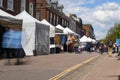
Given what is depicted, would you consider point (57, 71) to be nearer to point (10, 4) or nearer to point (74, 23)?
point (10, 4)

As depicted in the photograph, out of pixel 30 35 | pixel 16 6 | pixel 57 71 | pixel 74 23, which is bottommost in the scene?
pixel 57 71

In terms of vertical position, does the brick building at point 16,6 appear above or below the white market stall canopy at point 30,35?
above

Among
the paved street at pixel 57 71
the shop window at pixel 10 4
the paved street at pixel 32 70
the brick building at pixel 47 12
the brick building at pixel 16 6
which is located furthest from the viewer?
the brick building at pixel 47 12

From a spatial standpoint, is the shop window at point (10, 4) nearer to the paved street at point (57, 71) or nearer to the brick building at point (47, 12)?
the paved street at point (57, 71)

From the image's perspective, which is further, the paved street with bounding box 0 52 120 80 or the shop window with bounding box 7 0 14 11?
the shop window with bounding box 7 0 14 11

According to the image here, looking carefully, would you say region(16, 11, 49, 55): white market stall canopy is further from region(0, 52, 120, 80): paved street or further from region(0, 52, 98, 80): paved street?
region(0, 52, 120, 80): paved street

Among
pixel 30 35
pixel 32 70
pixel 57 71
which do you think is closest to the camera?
pixel 57 71

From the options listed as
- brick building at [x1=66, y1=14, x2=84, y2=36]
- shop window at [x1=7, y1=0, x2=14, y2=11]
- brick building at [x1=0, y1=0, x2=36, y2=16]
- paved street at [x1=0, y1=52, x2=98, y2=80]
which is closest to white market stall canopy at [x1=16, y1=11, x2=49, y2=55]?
brick building at [x1=0, y1=0, x2=36, y2=16]

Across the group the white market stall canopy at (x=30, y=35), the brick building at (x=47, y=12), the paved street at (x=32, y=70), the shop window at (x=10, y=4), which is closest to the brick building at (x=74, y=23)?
the brick building at (x=47, y=12)

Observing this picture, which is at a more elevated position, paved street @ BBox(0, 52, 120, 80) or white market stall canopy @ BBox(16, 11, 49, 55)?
white market stall canopy @ BBox(16, 11, 49, 55)

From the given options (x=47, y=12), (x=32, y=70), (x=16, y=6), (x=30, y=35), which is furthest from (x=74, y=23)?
(x=32, y=70)

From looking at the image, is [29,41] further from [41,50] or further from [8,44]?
[8,44]

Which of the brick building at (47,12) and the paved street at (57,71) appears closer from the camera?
the paved street at (57,71)

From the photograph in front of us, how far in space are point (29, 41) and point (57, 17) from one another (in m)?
37.3
